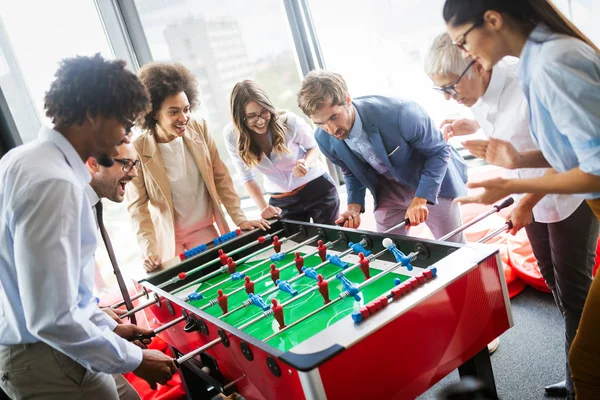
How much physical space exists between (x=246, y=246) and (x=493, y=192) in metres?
1.41

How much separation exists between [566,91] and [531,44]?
0.61 ft

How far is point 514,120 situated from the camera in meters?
1.69

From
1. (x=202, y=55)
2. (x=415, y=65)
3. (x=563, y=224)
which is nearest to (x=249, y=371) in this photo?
(x=563, y=224)

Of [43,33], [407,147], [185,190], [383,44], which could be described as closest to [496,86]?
[407,147]

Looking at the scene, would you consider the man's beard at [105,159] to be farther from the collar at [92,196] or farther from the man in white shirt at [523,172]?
the man in white shirt at [523,172]

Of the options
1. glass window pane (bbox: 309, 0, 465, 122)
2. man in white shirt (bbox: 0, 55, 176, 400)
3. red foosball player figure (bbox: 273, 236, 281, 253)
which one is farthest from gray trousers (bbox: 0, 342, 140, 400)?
glass window pane (bbox: 309, 0, 465, 122)

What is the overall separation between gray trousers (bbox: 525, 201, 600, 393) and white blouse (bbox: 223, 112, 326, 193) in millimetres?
1436

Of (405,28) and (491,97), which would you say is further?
(405,28)

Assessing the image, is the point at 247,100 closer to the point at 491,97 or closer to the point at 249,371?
the point at 491,97

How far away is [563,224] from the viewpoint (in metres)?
1.73

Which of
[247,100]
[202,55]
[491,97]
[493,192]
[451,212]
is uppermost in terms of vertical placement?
[202,55]

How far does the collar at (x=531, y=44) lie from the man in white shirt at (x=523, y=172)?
1.15ft

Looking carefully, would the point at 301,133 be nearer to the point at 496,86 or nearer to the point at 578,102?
the point at 496,86

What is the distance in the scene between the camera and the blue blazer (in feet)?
7.69
